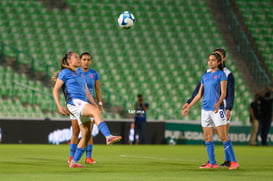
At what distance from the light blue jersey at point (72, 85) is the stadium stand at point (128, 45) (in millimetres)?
14863

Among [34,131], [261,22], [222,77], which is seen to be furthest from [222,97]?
[261,22]

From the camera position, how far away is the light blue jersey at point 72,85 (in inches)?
410

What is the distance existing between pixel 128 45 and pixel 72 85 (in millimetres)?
18539

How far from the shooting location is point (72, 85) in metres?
10.5

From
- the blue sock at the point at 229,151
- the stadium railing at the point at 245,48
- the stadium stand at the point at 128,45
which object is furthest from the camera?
the stadium railing at the point at 245,48

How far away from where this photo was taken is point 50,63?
26.7 meters

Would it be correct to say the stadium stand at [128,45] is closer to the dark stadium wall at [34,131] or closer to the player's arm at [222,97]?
the dark stadium wall at [34,131]

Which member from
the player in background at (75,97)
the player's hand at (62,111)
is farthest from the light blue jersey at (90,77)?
the player's hand at (62,111)

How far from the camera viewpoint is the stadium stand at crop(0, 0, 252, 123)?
2691 centimetres

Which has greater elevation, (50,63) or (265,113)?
(50,63)

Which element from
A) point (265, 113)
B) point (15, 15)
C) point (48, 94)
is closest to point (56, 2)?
point (15, 15)

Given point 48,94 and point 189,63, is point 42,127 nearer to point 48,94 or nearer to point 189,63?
point 48,94

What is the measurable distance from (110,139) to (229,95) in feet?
9.25

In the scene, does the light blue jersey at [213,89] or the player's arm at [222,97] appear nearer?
the player's arm at [222,97]
